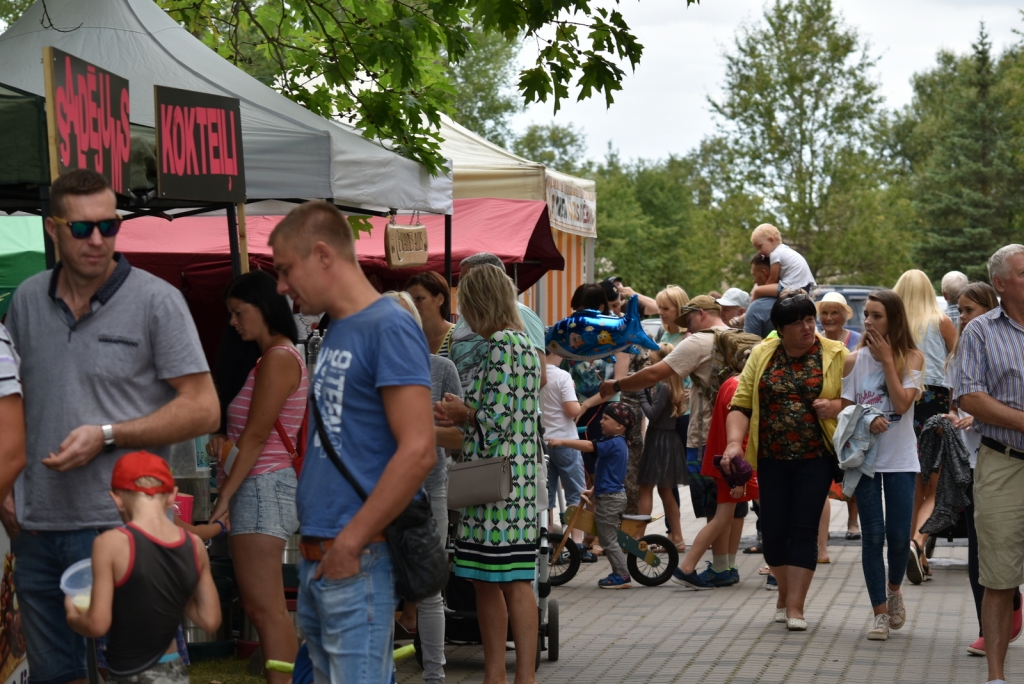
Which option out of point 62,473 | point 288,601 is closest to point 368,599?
point 62,473

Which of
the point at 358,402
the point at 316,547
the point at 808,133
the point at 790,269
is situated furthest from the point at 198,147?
the point at 808,133

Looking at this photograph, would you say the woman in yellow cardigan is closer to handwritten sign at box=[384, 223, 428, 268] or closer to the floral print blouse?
the floral print blouse

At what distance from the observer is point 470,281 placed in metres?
5.93

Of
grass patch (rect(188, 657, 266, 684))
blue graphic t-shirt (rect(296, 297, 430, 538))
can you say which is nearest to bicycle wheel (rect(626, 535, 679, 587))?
grass patch (rect(188, 657, 266, 684))

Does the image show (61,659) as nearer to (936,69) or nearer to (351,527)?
(351,527)

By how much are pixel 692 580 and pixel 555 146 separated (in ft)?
194

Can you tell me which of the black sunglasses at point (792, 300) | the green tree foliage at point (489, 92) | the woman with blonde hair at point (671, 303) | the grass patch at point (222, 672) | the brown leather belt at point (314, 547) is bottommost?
the grass patch at point (222, 672)

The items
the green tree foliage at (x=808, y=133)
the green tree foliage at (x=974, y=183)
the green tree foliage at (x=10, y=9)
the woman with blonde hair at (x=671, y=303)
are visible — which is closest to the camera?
the woman with blonde hair at (x=671, y=303)

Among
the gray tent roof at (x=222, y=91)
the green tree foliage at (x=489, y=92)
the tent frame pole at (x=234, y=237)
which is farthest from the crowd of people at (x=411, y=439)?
the green tree foliage at (x=489, y=92)

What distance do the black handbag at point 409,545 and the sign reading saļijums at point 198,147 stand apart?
7.44 feet

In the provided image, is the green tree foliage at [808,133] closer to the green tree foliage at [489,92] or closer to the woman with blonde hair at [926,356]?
the green tree foliage at [489,92]

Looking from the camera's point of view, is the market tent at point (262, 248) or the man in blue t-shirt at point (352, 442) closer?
the man in blue t-shirt at point (352, 442)

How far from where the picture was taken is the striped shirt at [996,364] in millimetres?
6078

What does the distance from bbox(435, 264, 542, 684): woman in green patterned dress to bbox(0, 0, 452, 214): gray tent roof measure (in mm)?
1179
